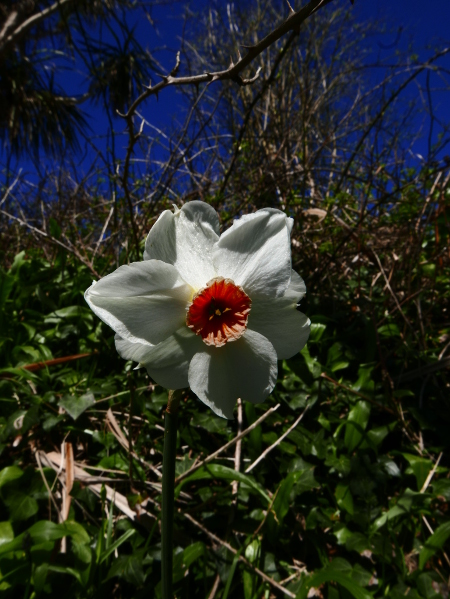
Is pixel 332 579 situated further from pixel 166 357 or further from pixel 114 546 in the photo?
pixel 166 357

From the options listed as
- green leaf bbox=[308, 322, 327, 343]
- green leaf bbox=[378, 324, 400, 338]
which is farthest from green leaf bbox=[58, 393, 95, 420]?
green leaf bbox=[378, 324, 400, 338]

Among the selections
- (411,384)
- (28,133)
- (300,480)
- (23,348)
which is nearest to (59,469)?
(23,348)

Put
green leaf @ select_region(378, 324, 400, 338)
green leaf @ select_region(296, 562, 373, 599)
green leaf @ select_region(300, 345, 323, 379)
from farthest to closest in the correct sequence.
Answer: green leaf @ select_region(378, 324, 400, 338)
green leaf @ select_region(300, 345, 323, 379)
green leaf @ select_region(296, 562, 373, 599)

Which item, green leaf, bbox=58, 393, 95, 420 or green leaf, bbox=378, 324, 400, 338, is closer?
green leaf, bbox=58, 393, 95, 420

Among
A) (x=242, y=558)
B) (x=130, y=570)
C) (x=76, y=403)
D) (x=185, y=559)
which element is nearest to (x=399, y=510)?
(x=242, y=558)

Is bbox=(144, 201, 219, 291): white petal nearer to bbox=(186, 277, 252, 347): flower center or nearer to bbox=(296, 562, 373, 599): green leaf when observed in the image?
bbox=(186, 277, 252, 347): flower center

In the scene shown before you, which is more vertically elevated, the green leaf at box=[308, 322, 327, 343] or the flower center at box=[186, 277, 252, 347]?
the flower center at box=[186, 277, 252, 347]

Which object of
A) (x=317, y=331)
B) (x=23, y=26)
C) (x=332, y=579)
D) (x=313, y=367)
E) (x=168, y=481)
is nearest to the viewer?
(x=168, y=481)
